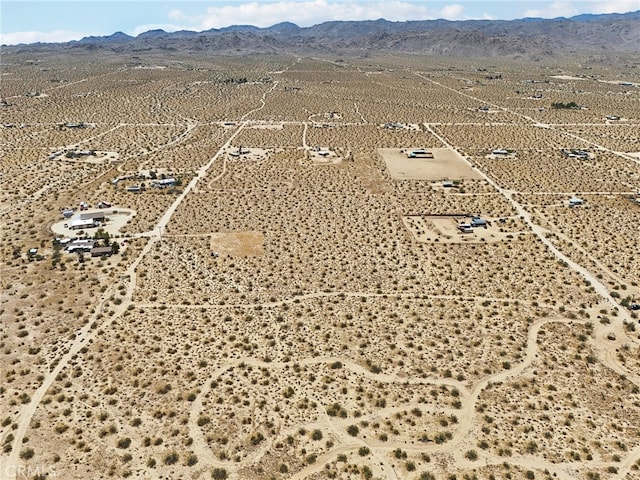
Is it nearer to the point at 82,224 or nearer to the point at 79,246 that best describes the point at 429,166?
the point at 82,224

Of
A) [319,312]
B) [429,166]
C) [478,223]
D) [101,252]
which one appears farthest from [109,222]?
[429,166]

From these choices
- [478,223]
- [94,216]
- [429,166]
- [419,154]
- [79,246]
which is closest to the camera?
[79,246]

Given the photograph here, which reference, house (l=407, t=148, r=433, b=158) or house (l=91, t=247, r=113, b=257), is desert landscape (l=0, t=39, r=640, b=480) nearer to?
house (l=91, t=247, r=113, b=257)

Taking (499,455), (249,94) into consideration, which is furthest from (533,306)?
(249,94)

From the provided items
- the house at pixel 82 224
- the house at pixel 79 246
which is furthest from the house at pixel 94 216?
the house at pixel 79 246

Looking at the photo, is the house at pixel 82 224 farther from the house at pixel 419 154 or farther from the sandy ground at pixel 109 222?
the house at pixel 419 154
